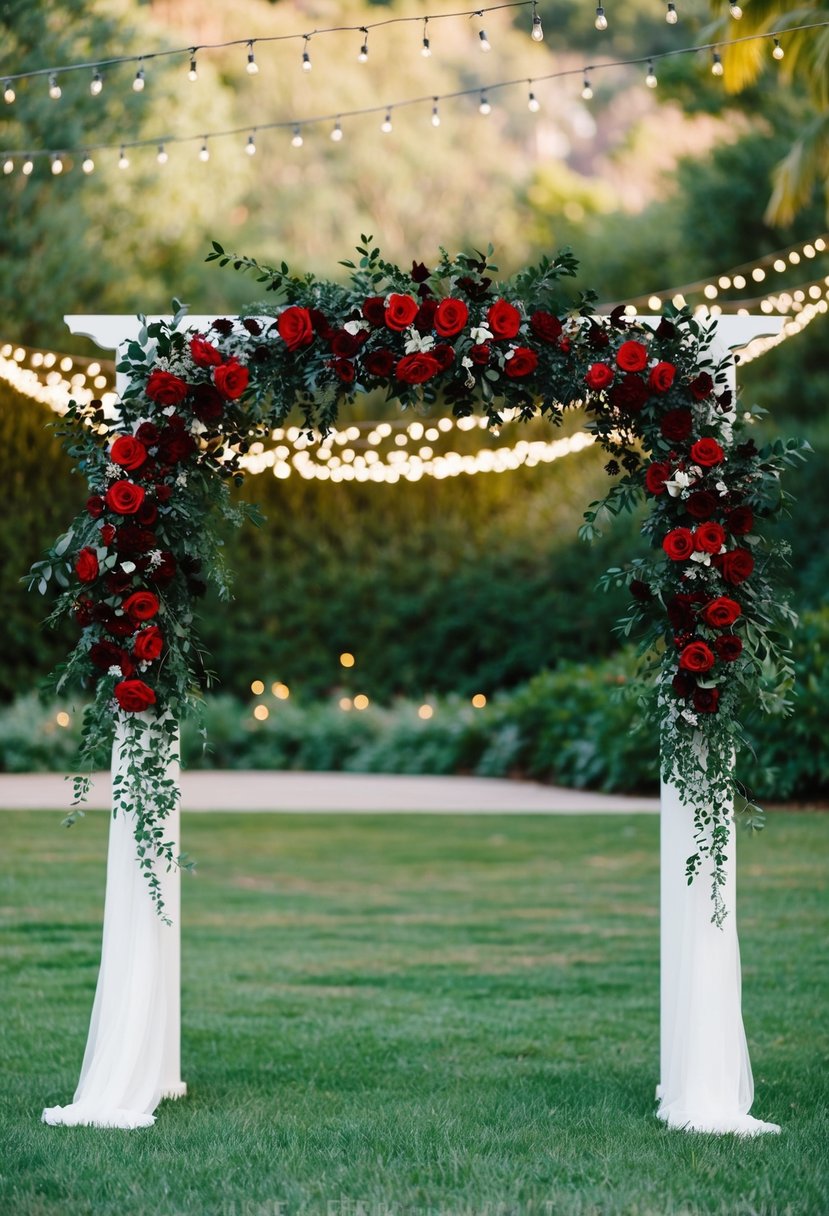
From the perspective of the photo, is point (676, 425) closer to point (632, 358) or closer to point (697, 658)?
point (632, 358)

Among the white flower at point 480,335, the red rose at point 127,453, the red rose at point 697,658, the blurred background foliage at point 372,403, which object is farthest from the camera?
the blurred background foliage at point 372,403

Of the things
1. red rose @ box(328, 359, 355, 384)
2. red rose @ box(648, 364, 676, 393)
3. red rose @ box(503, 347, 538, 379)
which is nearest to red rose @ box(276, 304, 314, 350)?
red rose @ box(328, 359, 355, 384)

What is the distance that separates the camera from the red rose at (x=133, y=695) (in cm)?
459

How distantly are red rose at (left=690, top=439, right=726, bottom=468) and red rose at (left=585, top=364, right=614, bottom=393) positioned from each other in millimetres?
336

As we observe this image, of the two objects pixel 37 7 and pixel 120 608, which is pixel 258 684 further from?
pixel 120 608

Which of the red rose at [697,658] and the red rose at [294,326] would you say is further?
the red rose at [294,326]

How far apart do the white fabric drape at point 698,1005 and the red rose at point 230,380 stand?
177 centimetres

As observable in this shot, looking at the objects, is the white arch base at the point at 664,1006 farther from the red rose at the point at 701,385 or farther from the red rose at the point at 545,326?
the red rose at the point at 545,326

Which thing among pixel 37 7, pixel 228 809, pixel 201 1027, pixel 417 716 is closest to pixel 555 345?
pixel 201 1027

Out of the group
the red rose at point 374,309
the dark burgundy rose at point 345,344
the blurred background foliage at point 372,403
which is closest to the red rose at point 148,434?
the dark burgundy rose at point 345,344

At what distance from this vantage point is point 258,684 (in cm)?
1678

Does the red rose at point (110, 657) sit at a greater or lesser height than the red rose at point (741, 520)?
lesser

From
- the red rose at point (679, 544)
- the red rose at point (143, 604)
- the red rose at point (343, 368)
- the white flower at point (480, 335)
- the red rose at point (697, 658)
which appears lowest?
the red rose at point (697, 658)

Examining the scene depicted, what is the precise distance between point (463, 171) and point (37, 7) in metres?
10.3
